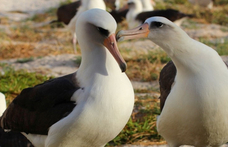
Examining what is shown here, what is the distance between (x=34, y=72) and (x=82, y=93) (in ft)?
11.2

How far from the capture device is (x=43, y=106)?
10.9 ft

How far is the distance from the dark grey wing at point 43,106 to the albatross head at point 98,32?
339mm

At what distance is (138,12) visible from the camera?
10867mm

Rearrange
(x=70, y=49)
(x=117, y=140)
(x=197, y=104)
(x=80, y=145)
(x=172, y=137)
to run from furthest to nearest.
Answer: (x=70, y=49), (x=117, y=140), (x=172, y=137), (x=80, y=145), (x=197, y=104)

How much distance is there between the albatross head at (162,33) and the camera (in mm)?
3049

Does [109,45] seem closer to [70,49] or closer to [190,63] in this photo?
[190,63]

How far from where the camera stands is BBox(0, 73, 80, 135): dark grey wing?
323 cm

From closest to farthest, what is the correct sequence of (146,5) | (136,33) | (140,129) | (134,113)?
1. (136,33)
2. (140,129)
3. (134,113)
4. (146,5)

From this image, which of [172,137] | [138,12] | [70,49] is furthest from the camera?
[138,12]

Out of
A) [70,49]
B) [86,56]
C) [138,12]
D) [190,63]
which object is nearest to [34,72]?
[70,49]

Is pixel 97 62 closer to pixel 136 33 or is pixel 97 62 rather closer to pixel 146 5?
pixel 136 33

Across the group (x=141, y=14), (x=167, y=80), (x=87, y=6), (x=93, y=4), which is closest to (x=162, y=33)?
(x=167, y=80)

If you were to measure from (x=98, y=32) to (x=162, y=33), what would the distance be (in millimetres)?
465

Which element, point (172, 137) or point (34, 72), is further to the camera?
point (34, 72)
